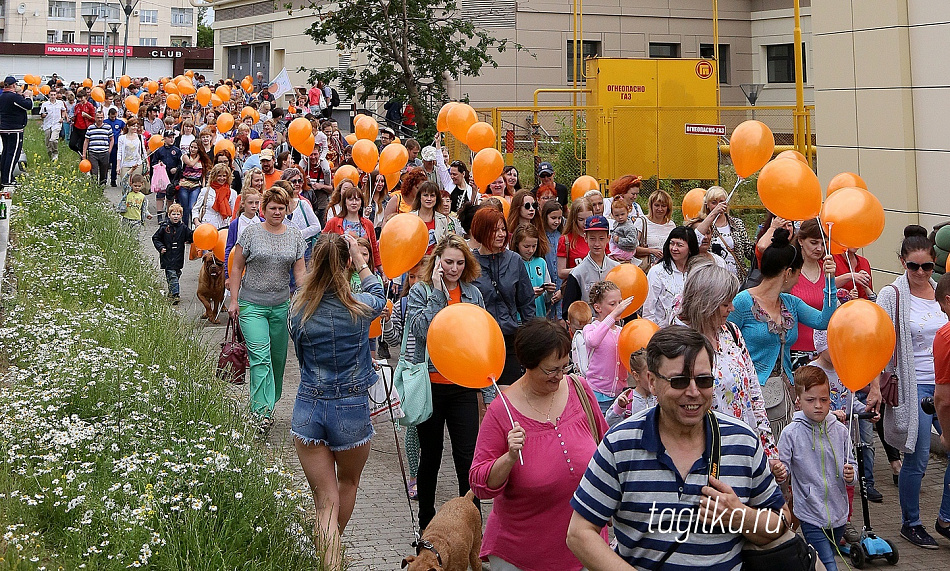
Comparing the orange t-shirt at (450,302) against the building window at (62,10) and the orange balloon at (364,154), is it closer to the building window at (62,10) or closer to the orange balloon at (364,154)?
the orange balloon at (364,154)

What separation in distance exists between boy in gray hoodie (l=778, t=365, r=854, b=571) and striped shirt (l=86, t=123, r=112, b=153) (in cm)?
2076

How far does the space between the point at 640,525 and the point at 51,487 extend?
4182 millimetres

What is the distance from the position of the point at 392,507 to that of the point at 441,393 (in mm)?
1345

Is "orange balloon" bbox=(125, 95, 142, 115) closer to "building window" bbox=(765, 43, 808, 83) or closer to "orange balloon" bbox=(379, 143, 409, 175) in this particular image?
"orange balloon" bbox=(379, 143, 409, 175)

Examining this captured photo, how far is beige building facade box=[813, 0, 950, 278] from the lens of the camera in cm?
1035

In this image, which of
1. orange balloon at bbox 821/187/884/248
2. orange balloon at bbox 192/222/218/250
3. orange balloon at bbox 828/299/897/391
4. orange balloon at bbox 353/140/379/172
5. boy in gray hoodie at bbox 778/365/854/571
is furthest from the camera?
orange balloon at bbox 353/140/379/172

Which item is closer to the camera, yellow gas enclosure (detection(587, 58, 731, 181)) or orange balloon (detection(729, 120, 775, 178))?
orange balloon (detection(729, 120, 775, 178))

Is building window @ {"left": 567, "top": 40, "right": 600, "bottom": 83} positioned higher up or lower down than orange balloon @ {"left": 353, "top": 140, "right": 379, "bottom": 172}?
higher up

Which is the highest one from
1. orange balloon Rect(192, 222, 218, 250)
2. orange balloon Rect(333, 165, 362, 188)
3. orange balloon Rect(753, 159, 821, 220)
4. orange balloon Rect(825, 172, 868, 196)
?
orange balloon Rect(333, 165, 362, 188)

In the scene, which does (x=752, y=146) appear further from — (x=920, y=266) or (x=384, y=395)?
(x=384, y=395)

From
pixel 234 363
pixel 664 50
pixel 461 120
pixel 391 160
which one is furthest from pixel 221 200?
pixel 664 50

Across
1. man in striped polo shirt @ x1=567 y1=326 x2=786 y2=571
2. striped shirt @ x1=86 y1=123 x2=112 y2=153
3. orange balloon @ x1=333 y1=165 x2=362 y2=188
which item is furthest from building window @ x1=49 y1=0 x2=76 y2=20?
man in striped polo shirt @ x1=567 y1=326 x2=786 y2=571

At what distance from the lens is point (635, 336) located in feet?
20.5

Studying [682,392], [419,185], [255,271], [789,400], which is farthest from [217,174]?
[682,392]
